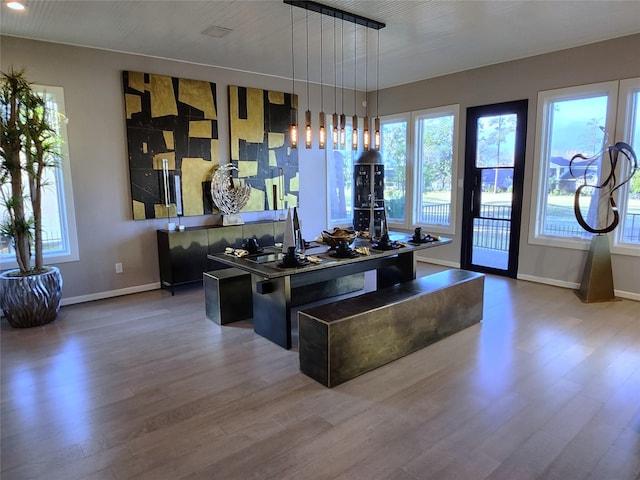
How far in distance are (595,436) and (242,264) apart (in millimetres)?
2571

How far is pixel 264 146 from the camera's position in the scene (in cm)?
601

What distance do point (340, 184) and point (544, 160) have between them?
3219 millimetres

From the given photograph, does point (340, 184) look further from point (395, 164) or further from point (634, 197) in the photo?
point (634, 197)

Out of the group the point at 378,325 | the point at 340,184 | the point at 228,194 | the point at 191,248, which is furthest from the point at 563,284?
the point at 191,248

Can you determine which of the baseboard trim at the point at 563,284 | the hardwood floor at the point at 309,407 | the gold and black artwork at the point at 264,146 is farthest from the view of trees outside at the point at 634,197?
the gold and black artwork at the point at 264,146

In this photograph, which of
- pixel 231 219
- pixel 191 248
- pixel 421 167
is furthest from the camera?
pixel 421 167

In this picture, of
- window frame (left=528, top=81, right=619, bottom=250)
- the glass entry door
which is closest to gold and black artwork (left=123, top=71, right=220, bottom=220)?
the glass entry door

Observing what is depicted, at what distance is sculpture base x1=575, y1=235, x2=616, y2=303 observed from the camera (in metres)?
4.50

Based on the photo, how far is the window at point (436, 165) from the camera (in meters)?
6.14

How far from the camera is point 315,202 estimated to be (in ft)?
22.2

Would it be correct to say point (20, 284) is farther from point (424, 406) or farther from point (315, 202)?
point (315, 202)

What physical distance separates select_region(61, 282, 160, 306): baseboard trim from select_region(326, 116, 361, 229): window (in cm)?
310

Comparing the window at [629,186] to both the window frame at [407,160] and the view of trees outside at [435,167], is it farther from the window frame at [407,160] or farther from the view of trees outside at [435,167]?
the window frame at [407,160]

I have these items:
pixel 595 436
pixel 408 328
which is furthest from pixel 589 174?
pixel 595 436
